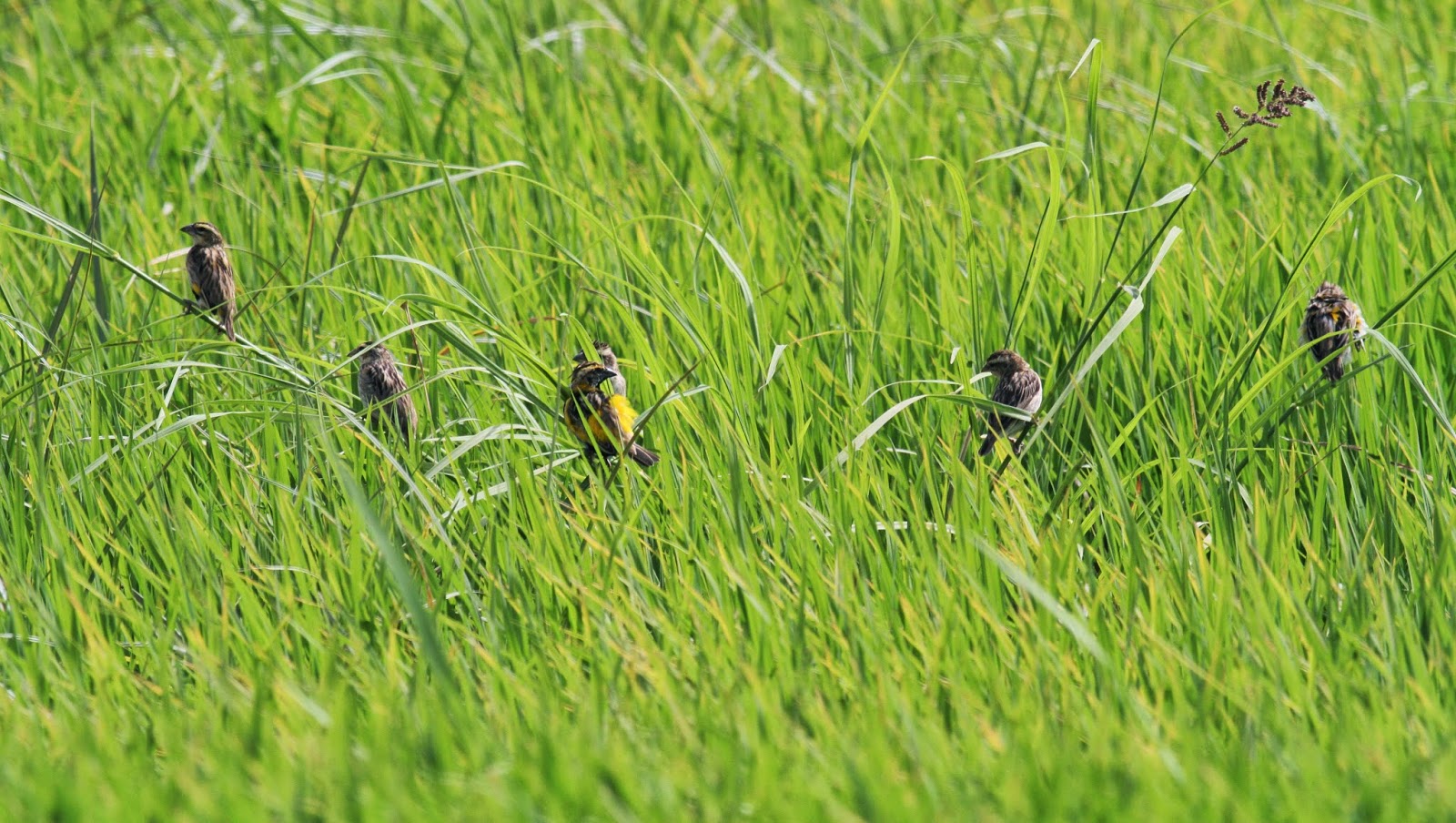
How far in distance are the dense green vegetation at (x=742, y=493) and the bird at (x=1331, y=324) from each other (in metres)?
0.11

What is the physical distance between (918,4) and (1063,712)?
5186 mm

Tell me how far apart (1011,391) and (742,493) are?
0.66 metres

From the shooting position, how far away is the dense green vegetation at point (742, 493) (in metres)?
2.26

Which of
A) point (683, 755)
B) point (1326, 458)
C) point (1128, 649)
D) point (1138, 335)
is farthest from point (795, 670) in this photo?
point (1138, 335)

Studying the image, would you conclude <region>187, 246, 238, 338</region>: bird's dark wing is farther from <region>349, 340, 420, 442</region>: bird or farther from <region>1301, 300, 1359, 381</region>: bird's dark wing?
<region>1301, 300, 1359, 381</region>: bird's dark wing

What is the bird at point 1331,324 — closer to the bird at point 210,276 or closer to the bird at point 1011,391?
the bird at point 1011,391

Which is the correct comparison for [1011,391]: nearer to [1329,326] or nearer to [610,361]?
[1329,326]

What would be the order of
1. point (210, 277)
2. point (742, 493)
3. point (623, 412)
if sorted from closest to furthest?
point (742, 493)
point (623, 412)
point (210, 277)

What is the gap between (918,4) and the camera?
22.8 ft

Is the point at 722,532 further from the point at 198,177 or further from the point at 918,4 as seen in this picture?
the point at 918,4

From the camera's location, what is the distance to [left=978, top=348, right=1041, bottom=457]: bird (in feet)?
10.5

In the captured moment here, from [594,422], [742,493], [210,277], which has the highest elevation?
[210,277]

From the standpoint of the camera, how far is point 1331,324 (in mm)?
3244

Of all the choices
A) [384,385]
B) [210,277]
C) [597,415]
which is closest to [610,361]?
[597,415]
